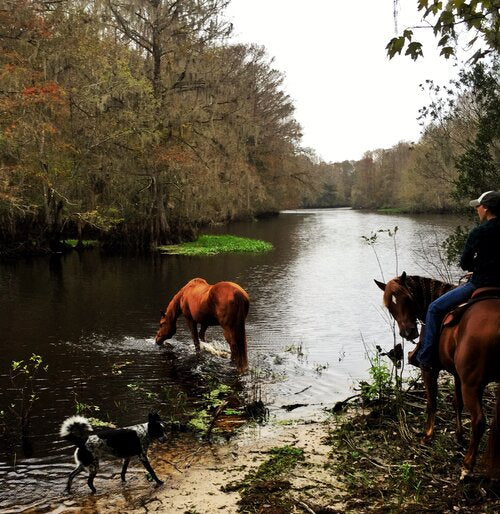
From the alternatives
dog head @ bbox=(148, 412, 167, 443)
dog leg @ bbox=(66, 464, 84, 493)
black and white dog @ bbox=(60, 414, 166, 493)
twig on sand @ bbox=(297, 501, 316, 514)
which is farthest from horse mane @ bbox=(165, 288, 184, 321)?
twig on sand @ bbox=(297, 501, 316, 514)

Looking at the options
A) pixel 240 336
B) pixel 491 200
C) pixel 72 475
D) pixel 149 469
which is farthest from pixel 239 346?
pixel 491 200

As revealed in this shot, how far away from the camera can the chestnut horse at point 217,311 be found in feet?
28.0

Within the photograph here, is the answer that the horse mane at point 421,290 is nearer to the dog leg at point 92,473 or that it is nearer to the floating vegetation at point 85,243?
the dog leg at point 92,473

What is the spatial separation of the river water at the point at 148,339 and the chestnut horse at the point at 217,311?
0.36 m

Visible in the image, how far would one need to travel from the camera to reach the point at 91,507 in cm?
437

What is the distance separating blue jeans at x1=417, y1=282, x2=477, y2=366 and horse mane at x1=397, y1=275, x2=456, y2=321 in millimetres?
565

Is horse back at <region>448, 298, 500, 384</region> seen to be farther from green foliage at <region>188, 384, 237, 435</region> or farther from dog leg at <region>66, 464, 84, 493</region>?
dog leg at <region>66, 464, 84, 493</region>

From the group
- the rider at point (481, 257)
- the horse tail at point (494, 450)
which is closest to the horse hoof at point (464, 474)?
the horse tail at point (494, 450)

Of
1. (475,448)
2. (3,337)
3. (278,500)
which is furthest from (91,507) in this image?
(3,337)

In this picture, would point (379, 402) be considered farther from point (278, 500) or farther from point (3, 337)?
point (3, 337)

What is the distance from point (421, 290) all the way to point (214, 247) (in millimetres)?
21711

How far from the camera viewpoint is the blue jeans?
4.45 metres

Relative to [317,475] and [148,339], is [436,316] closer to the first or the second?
[317,475]

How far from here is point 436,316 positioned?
15.0 ft
